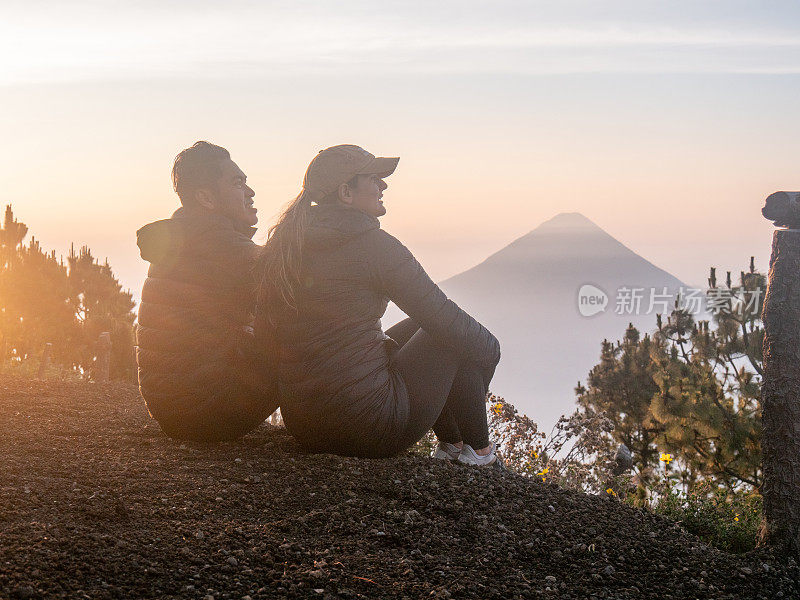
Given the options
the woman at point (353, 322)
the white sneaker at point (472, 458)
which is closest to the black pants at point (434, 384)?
the woman at point (353, 322)

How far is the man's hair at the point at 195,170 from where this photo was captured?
4.75 meters

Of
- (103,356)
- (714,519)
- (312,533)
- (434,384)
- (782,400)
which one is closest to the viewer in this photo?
(312,533)

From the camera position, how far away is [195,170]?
4.75 meters

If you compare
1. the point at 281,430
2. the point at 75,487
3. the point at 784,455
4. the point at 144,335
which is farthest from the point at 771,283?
the point at 75,487

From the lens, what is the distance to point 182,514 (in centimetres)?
387

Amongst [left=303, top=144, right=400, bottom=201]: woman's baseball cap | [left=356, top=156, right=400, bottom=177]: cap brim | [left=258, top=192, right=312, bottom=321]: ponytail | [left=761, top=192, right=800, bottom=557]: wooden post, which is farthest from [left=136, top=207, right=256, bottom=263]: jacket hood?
[left=761, top=192, right=800, bottom=557]: wooden post

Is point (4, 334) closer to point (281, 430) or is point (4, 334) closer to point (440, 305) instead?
point (281, 430)

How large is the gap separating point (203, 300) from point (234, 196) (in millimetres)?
677

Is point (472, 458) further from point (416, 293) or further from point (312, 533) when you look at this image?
Answer: point (312, 533)

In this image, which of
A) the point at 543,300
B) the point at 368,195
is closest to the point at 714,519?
the point at 368,195

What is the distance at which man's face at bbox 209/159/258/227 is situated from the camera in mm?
4781

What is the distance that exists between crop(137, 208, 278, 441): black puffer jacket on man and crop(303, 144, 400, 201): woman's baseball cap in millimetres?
586

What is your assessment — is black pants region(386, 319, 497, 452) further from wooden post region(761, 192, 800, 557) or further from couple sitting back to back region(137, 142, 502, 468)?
wooden post region(761, 192, 800, 557)

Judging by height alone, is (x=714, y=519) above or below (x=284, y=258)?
below
